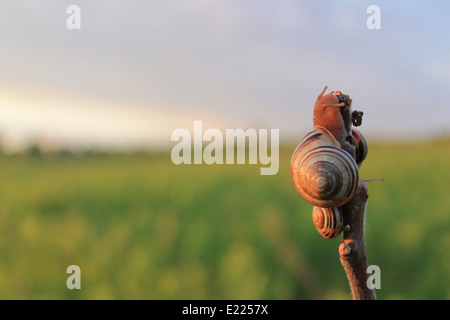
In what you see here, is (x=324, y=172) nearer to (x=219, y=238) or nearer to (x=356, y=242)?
(x=356, y=242)

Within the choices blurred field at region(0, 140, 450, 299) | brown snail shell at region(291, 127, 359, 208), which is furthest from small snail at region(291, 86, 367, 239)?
blurred field at region(0, 140, 450, 299)

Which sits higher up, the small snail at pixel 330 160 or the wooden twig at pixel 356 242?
the small snail at pixel 330 160

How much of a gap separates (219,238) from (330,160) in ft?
10.8

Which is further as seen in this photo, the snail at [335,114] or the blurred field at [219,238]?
the blurred field at [219,238]

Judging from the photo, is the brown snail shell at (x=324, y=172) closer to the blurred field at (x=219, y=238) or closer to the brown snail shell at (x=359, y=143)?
the brown snail shell at (x=359, y=143)

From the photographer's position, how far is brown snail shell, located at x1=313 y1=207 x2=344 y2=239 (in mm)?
630

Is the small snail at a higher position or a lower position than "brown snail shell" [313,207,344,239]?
higher

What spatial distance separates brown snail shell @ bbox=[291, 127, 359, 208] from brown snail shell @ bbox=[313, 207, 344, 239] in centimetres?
3

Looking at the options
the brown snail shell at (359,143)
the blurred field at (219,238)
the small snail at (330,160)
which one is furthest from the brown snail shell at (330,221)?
the blurred field at (219,238)

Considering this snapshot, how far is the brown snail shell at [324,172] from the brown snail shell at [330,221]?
1.1 inches

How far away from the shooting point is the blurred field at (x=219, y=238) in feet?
10.5

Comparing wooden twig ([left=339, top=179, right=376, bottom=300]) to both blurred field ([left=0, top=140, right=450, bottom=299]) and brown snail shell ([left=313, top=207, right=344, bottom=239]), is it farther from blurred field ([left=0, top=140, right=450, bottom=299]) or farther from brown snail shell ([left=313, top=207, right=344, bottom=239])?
blurred field ([left=0, top=140, right=450, bottom=299])
